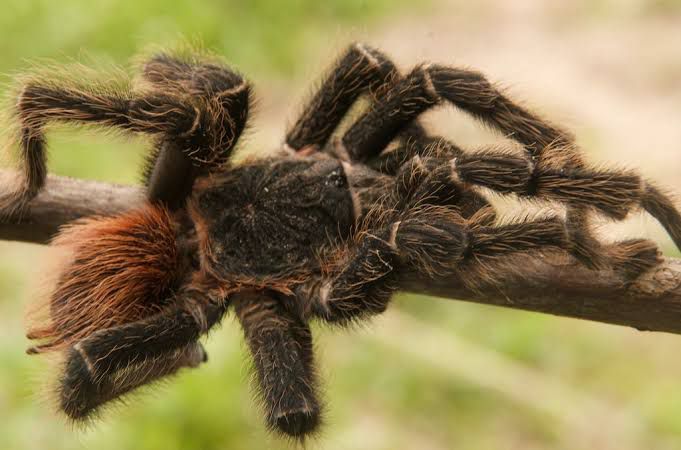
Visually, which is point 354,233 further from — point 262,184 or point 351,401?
point 351,401

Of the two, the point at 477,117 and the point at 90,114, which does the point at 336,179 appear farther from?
the point at 90,114

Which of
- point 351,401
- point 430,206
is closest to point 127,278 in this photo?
point 430,206

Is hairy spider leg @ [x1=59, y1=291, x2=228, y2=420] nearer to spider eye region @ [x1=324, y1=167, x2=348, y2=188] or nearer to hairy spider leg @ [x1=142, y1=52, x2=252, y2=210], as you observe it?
hairy spider leg @ [x1=142, y1=52, x2=252, y2=210]

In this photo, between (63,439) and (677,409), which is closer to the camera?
(63,439)

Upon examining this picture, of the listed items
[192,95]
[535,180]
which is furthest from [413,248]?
[192,95]

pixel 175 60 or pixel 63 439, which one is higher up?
pixel 175 60

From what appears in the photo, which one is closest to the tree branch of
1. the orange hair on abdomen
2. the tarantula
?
the tarantula

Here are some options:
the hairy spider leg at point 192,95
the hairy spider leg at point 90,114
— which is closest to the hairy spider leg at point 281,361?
the hairy spider leg at point 192,95
